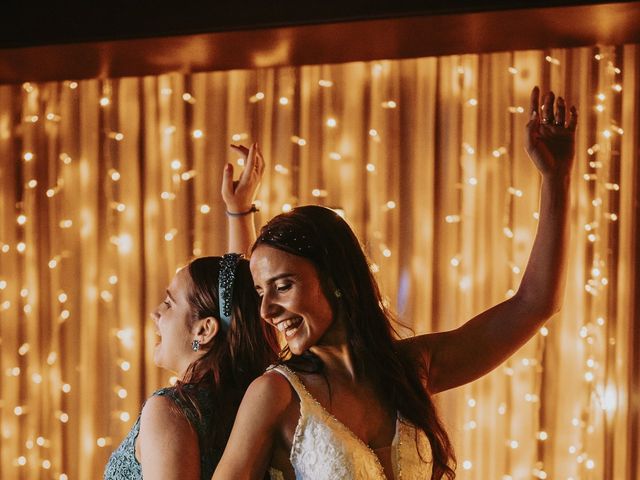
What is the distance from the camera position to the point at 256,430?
145cm

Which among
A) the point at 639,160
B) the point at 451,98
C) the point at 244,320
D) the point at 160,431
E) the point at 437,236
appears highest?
the point at 451,98

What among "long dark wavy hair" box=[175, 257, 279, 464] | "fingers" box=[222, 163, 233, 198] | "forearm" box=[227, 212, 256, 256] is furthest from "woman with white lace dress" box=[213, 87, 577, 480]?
"fingers" box=[222, 163, 233, 198]

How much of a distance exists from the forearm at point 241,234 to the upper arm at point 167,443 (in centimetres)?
66

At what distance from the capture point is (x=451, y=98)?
306cm

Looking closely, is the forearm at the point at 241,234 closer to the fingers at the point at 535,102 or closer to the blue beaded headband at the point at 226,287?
the blue beaded headband at the point at 226,287

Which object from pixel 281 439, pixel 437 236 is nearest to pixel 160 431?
pixel 281 439

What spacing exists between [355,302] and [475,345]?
1.10ft

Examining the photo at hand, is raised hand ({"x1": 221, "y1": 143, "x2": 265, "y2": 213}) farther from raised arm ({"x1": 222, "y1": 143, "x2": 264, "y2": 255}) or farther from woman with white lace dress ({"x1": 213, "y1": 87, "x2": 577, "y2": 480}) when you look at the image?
woman with white lace dress ({"x1": 213, "y1": 87, "x2": 577, "y2": 480})

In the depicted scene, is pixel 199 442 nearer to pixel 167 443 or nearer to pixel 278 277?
pixel 167 443

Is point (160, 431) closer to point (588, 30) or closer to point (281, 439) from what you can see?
point (281, 439)

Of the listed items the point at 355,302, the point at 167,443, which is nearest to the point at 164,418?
the point at 167,443

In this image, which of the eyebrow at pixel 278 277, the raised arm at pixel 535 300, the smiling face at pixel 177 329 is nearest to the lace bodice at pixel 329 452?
the eyebrow at pixel 278 277

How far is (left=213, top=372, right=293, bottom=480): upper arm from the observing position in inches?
56.4

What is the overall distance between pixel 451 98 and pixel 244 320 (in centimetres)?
155
